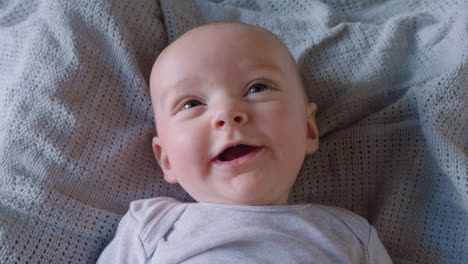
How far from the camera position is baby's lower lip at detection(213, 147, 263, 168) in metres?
0.94

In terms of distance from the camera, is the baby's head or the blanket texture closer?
the baby's head

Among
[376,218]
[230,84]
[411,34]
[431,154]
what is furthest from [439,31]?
[230,84]

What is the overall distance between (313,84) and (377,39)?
0.23 m

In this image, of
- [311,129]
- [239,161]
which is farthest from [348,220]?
[239,161]

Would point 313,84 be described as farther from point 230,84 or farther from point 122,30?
point 122,30

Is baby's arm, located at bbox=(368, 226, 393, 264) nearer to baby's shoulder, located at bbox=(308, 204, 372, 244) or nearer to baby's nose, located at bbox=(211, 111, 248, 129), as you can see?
baby's shoulder, located at bbox=(308, 204, 372, 244)

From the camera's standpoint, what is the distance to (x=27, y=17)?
1.31 metres

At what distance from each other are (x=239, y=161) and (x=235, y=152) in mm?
50

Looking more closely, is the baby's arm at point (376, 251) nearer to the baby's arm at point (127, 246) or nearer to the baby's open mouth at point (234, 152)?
the baby's open mouth at point (234, 152)

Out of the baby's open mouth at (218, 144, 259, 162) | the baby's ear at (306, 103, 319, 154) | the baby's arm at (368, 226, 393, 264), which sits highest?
the baby's open mouth at (218, 144, 259, 162)

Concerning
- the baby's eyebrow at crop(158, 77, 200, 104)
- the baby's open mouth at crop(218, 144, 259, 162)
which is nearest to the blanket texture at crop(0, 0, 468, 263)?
the baby's eyebrow at crop(158, 77, 200, 104)

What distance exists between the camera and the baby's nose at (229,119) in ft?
3.04

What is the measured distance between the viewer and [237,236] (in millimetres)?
964

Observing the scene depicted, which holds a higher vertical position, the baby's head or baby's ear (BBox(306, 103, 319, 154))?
the baby's head
